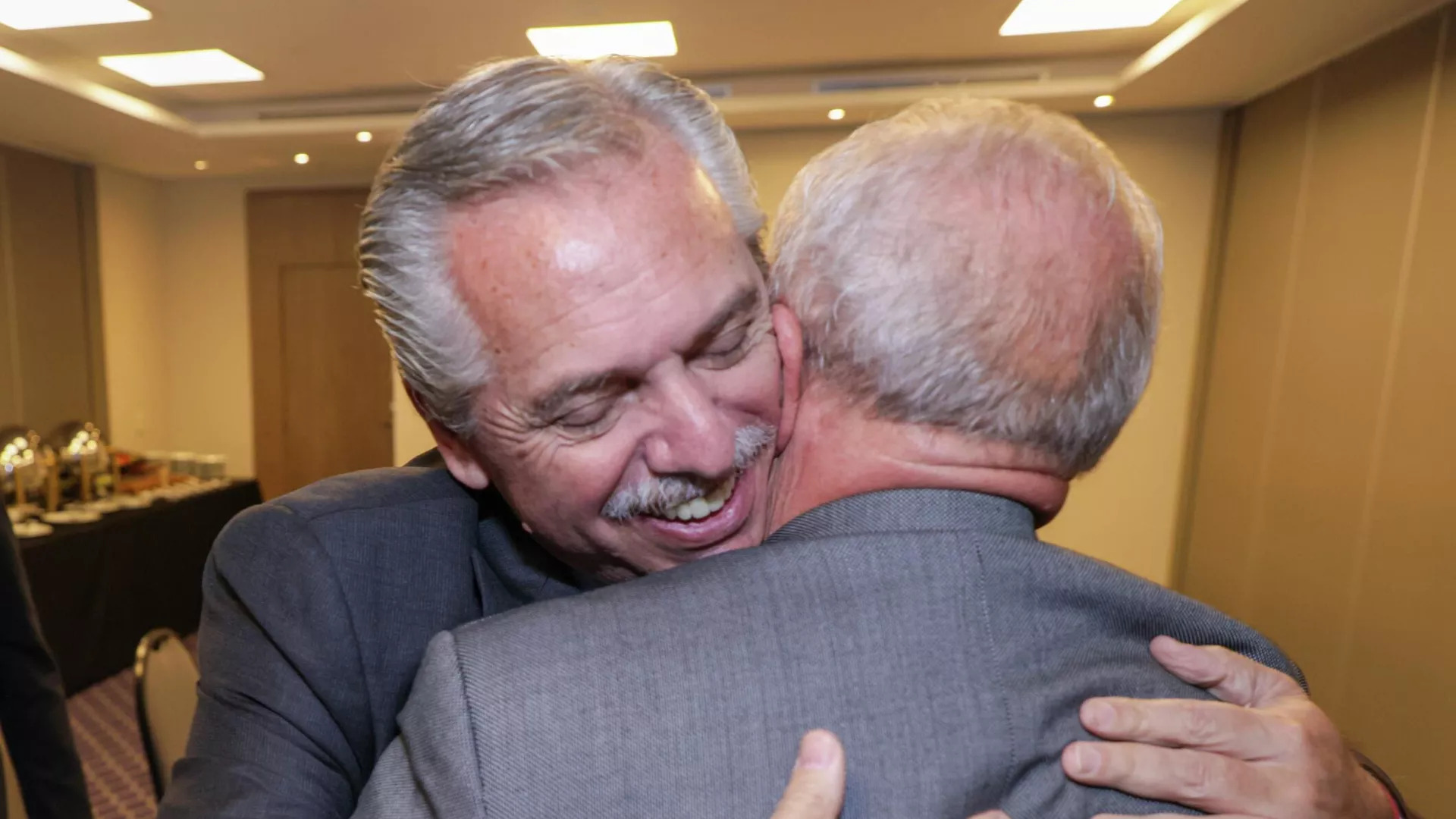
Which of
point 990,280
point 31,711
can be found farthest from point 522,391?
point 31,711

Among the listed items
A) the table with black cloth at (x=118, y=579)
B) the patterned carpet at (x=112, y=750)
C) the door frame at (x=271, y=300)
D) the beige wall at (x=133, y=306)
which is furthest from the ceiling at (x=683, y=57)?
the patterned carpet at (x=112, y=750)

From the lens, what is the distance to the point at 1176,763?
2.28 feet

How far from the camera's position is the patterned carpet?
302 centimetres

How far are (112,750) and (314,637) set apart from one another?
356 cm

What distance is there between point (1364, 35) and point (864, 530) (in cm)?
425

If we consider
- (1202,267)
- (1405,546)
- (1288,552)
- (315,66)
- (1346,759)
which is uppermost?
(315,66)

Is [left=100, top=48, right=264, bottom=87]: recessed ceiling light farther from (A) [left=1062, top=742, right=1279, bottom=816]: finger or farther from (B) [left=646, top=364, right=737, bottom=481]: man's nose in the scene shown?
(A) [left=1062, top=742, right=1279, bottom=816]: finger

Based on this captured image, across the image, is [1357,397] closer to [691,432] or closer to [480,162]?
[691,432]

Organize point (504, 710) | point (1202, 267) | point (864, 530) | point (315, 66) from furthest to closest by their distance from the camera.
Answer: point (1202, 267) → point (315, 66) → point (864, 530) → point (504, 710)

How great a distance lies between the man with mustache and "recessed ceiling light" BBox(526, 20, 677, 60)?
10.7 ft

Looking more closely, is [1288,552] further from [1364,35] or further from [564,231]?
[564,231]

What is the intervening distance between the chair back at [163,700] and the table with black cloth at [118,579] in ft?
6.70

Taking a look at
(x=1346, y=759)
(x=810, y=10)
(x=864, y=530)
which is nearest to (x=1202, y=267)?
(x=810, y=10)

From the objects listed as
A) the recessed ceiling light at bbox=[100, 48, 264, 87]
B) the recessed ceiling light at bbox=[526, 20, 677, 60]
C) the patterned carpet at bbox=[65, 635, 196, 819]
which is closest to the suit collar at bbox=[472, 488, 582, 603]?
the patterned carpet at bbox=[65, 635, 196, 819]
